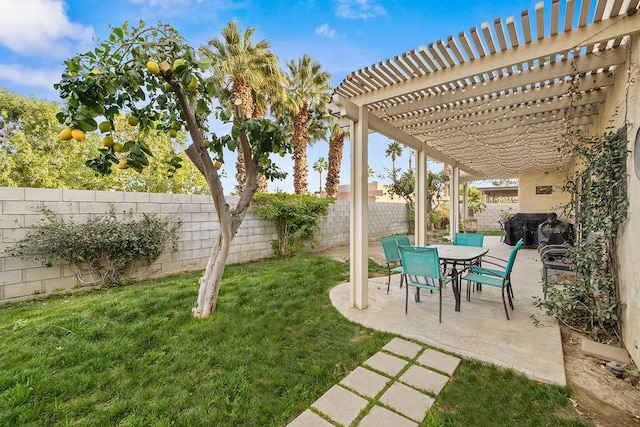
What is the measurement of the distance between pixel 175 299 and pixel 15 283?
242cm

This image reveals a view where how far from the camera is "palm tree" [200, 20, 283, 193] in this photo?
28.0 ft

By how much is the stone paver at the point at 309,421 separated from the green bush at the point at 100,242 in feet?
14.3

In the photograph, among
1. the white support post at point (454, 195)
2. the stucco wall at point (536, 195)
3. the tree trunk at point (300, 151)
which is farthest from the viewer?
the tree trunk at point (300, 151)

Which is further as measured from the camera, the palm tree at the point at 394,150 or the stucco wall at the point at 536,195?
the palm tree at the point at 394,150

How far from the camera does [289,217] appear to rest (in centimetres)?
735

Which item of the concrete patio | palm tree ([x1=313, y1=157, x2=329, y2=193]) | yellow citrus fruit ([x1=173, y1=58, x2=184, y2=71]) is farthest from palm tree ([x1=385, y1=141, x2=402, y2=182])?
yellow citrus fruit ([x1=173, y1=58, x2=184, y2=71])

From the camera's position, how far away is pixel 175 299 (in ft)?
11.7

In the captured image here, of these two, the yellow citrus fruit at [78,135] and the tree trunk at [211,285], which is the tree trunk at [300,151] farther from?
the yellow citrus fruit at [78,135]

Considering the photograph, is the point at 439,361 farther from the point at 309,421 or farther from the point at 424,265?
the point at 309,421

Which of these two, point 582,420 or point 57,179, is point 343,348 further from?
point 57,179

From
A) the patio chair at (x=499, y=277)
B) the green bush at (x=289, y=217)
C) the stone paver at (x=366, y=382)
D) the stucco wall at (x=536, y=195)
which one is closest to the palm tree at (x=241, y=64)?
the green bush at (x=289, y=217)

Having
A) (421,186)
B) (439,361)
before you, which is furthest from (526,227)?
(439,361)

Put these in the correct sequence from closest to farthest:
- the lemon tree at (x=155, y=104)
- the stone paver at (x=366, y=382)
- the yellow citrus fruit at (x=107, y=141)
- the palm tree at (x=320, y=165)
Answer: the lemon tree at (x=155, y=104), the yellow citrus fruit at (x=107, y=141), the stone paver at (x=366, y=382), the palm tree at (x=320, y=165)

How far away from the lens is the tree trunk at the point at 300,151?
11.0 metres
